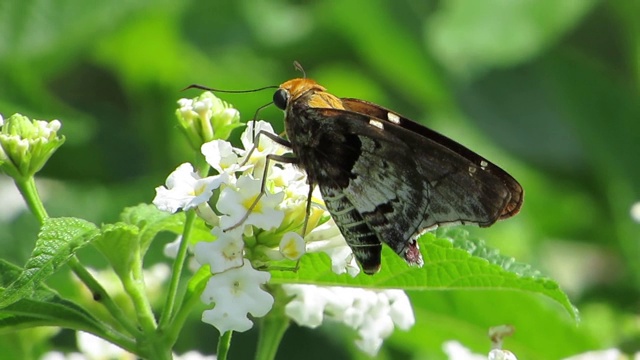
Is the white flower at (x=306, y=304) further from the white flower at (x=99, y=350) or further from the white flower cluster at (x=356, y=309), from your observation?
the white flower at (x=99, y=350)

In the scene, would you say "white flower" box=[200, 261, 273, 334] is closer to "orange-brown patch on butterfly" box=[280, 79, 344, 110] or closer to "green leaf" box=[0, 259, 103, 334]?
"green leaf" box=[0, 259, 103, 334]

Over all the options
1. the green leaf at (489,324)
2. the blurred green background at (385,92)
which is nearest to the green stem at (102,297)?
the green leaf at (489,324)

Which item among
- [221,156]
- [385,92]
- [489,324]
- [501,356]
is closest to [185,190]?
[221,156]

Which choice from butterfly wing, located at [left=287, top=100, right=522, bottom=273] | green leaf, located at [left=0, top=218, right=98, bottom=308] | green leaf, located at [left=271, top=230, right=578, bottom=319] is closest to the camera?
green leaf, located at [left=0, top=218, right=98, bottom=308]

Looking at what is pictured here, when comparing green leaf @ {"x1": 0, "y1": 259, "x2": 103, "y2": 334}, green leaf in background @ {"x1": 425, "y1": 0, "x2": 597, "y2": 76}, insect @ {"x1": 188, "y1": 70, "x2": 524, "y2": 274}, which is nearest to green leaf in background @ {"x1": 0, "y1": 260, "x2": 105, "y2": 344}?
green leaf @ {"x1": 0, "y1": 259, "x2": 103, "y2": 334}

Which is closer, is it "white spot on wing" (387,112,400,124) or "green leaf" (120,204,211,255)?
"green leaf" (120,204,211,255)

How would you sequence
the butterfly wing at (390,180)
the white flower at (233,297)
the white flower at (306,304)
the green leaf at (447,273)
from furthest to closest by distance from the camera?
the white flower at (306,304) < the butterfly wing at (390,180) < the green leaf at (447,273) < the white flower at (233,297)

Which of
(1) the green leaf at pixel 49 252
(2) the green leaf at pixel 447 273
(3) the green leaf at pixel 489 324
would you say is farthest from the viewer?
(3) the green leaf at pixel 489 324
